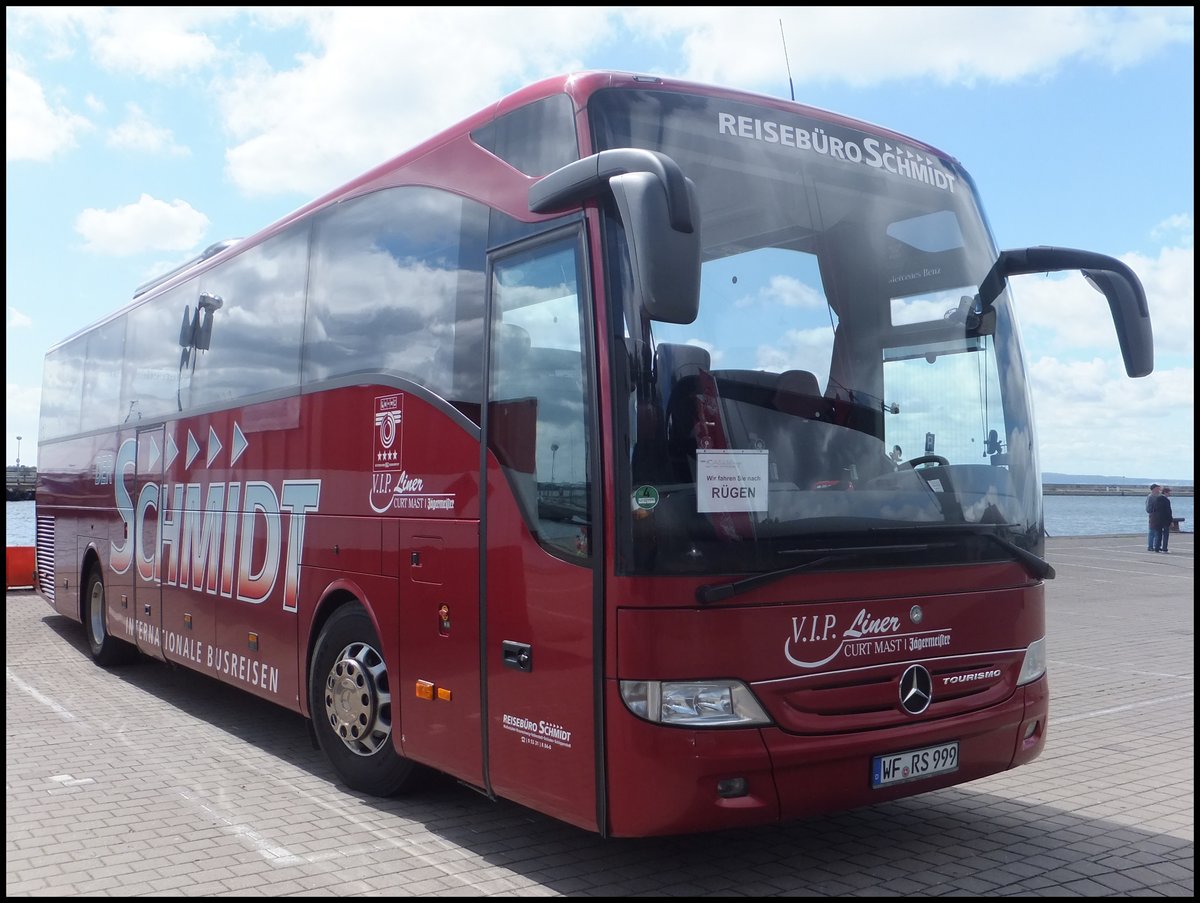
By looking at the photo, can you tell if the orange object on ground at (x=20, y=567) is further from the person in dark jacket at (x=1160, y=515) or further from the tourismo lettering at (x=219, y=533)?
the person in dark jacket at (x=1160, y=515)

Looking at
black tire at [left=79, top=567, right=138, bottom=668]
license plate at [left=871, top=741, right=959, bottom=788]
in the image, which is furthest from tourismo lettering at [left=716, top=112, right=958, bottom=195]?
black tire at [left=79, top=567, right=138, bottom=668]

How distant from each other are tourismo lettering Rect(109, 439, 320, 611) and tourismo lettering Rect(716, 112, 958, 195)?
3.50 metres

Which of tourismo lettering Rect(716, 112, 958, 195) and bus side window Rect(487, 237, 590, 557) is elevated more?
tourismo lettering Rect(716, 112, 958, 195)

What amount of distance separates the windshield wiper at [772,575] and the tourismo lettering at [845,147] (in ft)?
6.27

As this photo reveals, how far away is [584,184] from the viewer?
4.88m

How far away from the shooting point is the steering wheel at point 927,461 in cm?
539

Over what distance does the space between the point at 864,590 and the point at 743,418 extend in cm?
93

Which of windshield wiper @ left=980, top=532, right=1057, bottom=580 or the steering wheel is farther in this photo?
windshield wiper @ left=980, top=532, right=1057, bottom=580

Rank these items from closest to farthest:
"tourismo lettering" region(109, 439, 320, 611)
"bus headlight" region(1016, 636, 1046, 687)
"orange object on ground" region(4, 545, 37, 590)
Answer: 1. "bus headlight" region(1016, 636, 1046, 687)
2. "tourismo lettering" region(109, 439, 320, 611)
3. "orange object on ground" region(4, 545, 37, 590)

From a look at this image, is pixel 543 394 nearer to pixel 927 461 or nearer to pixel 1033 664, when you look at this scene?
pixel 927 461

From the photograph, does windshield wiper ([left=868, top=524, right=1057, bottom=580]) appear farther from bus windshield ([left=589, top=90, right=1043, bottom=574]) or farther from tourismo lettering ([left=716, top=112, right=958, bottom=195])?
tourismo lettering ([left=716, top=112, right=958, bottom=195])

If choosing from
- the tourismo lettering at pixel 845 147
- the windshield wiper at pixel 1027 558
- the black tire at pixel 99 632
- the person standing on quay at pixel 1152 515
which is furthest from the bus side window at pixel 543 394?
the person standing on quay at pixel 1152 515

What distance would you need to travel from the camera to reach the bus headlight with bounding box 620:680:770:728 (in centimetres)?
466

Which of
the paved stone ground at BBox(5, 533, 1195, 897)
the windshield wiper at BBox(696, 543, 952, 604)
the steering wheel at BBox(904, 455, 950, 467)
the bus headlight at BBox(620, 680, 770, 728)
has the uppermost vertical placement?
the steering wheel at BBox(904, 455, 950, 467)
